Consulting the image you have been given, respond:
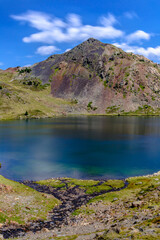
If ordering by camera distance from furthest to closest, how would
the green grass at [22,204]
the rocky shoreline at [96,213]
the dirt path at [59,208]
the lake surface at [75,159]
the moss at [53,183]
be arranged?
1. the lake surface at [75,159]
2. the moss at [53,183]
3. the green grass at [22,204]
4. the dirt path at [59,208]
5. the rocky shoreline at [96,213]

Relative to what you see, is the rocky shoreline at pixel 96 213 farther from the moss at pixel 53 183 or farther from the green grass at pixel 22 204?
the green grass at pixel 22 204

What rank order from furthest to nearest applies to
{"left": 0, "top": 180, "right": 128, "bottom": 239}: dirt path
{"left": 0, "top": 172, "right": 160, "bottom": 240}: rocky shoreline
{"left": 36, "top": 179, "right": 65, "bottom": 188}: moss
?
{"left": 36, "top": 179, "right": 65, "bottom": 188}: moss → {"left": 0, "top": 180, "right": 128, "bottom": 239}: dirt path → {"left": 0, "top": 172, "right": 160, "bottom": 240}: rocky shoreline

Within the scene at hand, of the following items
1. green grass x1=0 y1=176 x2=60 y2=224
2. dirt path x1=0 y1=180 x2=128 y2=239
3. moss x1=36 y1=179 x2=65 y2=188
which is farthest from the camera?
moss x1=36 y1=179 x2=65 y2=188

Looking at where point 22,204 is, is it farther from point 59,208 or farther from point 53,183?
point 53,183

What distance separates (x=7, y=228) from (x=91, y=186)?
23145mm

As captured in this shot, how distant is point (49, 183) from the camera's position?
49.7 metres

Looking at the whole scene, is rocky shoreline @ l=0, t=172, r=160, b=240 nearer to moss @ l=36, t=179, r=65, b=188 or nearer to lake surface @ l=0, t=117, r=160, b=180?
moss @ l=36, t=179, r=65, b=188

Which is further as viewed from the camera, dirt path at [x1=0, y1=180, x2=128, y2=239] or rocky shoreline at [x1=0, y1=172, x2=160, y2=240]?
dirt path at [x1=0, y1=180, x2=128, y2=239]

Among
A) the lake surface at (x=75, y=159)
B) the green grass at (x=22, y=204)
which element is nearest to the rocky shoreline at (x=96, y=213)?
the green grass at (x=22, y=204)

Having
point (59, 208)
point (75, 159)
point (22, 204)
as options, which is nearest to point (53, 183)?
point (59, 208)

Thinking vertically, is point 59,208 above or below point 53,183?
above

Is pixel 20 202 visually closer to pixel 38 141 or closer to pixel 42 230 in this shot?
pixel 42 230

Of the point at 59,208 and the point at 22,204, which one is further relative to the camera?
the point at 59,208

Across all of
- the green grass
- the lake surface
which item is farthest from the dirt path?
the lake surface
